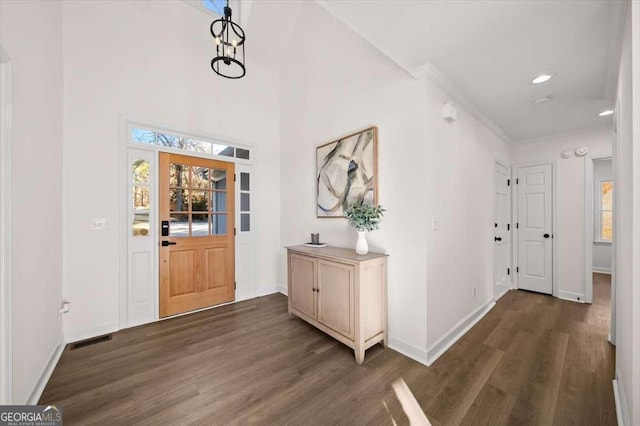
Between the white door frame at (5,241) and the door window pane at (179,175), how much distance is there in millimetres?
1695

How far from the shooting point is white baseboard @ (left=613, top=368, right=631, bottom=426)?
1.38 metres

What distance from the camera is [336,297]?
7.64ft

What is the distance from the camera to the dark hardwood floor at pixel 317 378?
1.56 m

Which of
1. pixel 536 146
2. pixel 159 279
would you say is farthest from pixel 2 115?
pixel 536 146

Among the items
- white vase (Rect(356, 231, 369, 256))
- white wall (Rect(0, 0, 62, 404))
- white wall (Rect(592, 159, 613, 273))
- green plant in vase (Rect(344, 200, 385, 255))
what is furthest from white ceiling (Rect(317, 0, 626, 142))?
white wall (Rect(592, 159, 613, 273))

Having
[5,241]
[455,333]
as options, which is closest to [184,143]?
[5,241]

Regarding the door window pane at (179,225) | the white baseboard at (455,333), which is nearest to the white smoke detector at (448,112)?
the white baseboard at (455,333)

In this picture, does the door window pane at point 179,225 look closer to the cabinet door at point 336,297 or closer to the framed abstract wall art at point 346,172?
the framed abstract wall art at point 346,172

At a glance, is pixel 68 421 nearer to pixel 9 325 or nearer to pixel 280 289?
pixel 9 325

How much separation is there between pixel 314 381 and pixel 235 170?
2.94 m

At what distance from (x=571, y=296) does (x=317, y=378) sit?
407 cm

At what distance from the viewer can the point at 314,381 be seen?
1871mm

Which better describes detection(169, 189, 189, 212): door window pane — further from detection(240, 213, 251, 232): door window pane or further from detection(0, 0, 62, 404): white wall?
detection(0, 0, 62, 404): white wall

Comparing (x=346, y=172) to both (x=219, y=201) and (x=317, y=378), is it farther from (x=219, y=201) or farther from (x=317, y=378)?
(x=317, y=378)
